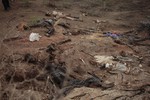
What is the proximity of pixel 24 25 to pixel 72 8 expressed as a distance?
2.74 m

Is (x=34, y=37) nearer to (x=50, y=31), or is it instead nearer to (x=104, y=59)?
(x=50, y=31)

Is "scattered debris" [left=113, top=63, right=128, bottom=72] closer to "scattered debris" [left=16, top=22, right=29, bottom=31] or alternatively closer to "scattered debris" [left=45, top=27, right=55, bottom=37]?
"scattered debris" [left=45, top=27, right=55, bottom=37]

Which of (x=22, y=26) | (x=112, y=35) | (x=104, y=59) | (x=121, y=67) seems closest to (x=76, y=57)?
(x=104, y=59)

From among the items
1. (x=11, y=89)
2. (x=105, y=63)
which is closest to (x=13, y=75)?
(x=11, y=89)

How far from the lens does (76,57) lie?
257 inches

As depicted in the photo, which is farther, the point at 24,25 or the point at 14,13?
the point at 14,13

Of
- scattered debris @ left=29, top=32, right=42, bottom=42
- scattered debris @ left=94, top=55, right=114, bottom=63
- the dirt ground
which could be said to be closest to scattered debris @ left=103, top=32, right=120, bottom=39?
the dirt ground

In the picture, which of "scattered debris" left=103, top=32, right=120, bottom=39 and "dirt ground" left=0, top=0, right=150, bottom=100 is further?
"scattered debris" left=103, top=32, right=120, bottom=39

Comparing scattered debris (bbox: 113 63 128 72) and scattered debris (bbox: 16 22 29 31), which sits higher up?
scattered debris (bbox: 113 63 128 72)

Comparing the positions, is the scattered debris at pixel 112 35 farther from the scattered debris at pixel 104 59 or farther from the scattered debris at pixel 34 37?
the scattered debris at pixel 34 37

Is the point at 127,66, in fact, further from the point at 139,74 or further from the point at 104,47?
the point at 104,47

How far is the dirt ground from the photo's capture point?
17.8 ft

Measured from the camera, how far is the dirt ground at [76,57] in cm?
542

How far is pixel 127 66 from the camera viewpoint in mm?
6297
